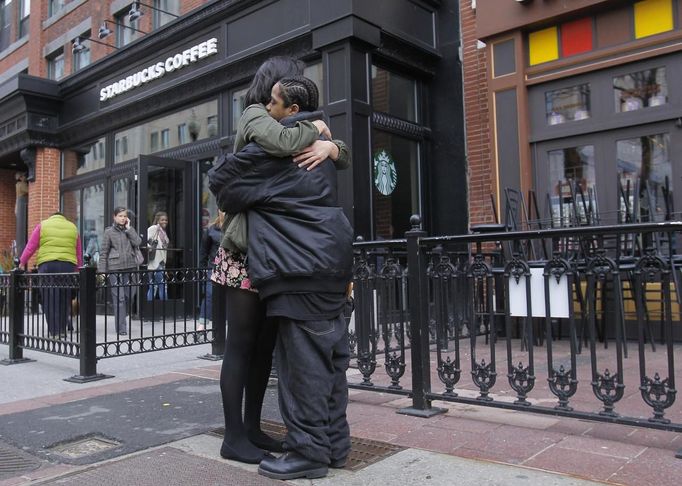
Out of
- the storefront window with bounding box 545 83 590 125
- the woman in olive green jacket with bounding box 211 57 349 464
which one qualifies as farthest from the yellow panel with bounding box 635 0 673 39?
the woman in olive green jacket with bounding box 211 57 349 464

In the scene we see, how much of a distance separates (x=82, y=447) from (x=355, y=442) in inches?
62.3

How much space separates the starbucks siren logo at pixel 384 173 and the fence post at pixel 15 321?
14.8 feet

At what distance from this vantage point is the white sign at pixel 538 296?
11.5 ft

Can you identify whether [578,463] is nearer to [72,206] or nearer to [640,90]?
[640,90]

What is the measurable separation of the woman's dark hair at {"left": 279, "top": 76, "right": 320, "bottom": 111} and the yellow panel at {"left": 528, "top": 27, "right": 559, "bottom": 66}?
508 centimetres

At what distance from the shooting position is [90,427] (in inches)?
148

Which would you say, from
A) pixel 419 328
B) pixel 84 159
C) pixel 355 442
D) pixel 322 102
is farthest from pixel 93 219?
pixel 355 442

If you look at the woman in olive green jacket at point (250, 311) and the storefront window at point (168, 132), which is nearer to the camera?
the woman in olive green jacket at point (250, 311)

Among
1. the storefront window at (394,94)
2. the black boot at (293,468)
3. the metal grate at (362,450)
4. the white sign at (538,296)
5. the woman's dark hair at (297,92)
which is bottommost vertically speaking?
the metal grate at (362,450)

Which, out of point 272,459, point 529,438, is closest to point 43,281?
point 272,459

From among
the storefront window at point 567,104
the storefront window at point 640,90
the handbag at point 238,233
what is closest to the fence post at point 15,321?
the handbag at point 238,233

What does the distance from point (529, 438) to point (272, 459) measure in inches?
57.8

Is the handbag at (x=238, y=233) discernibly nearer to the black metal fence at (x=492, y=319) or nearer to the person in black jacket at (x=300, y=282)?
the person in black jacket at (x=300, y=282)

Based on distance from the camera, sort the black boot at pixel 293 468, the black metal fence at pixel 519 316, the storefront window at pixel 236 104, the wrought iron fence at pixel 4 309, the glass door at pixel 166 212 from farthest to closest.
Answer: the glass door at pixel 166 212
the storefront window at pixel 236 104
the wrought iron fence at pixel 4 309
the black metal fence at pixel 519 316
the black boot at pixel 293 468
